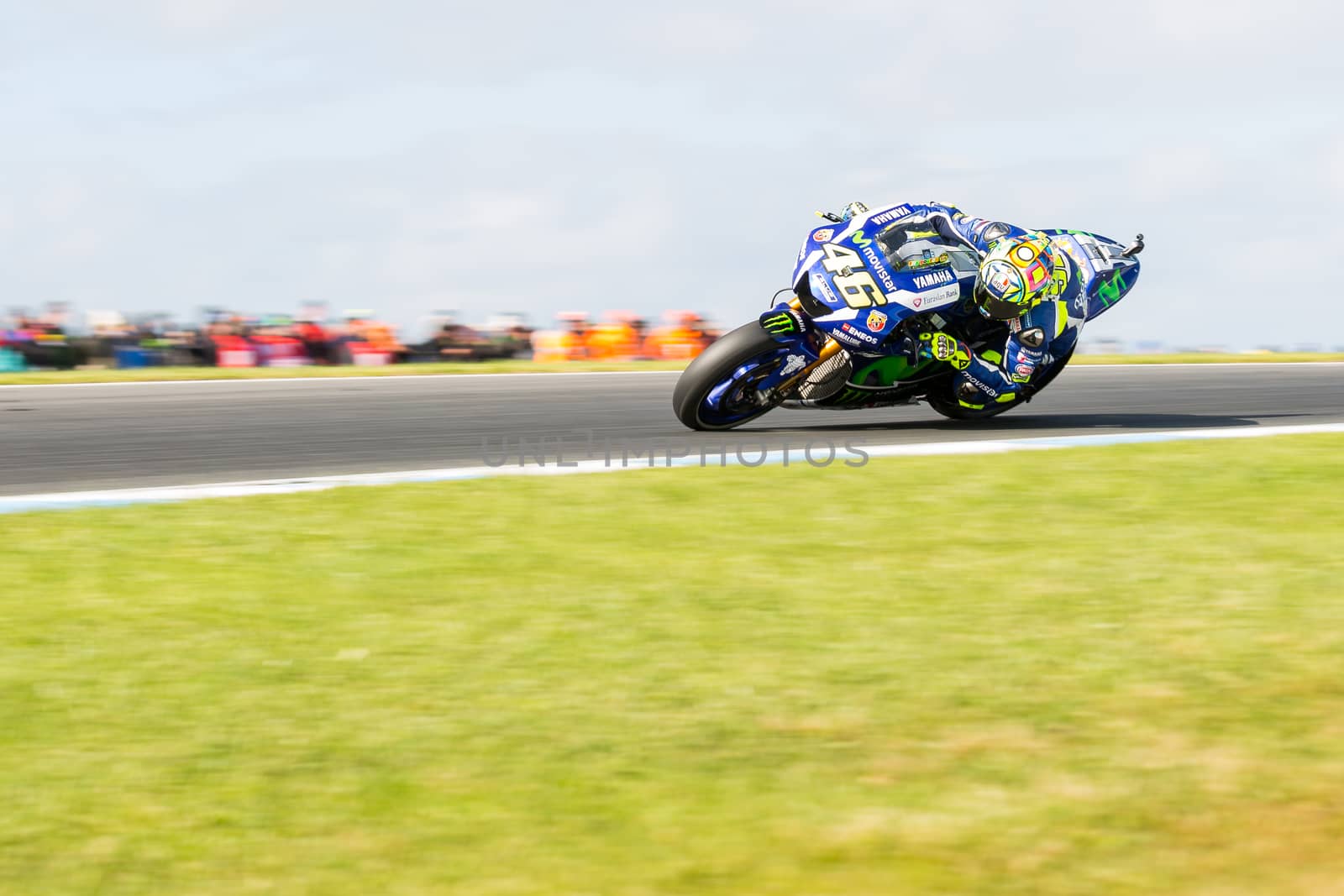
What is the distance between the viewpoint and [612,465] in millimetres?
8984

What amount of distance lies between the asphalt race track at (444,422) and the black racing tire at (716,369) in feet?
0.50

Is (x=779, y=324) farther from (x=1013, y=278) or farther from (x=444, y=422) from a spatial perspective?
(x=444, y=422)

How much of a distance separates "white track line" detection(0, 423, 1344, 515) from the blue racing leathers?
562 mm

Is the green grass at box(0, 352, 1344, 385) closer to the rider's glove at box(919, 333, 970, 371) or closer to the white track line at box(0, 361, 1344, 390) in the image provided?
the white track line at box(0, 361, 1344, 390)

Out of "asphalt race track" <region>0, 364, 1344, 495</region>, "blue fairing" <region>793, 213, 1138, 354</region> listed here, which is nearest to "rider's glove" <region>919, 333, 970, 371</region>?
"blue fairing" <region>793, 213, 1138, 354</region>

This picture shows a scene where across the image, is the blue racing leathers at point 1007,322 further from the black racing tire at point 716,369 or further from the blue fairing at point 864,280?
the black racing tire at point 716,369

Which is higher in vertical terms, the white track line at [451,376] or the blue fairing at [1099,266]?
the blue fairing at [1099,266]

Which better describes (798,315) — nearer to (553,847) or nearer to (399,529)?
(399,529)

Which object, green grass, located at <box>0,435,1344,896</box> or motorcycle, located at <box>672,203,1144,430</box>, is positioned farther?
motorcycle, located at <box>672,203,1144,430</box>

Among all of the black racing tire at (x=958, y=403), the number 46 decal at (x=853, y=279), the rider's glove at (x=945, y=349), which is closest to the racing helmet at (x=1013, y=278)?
the rider's glove at (x=945, y=349)

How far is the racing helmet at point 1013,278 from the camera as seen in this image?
1017 centimetres

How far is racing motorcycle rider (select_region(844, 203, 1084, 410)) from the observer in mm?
10172

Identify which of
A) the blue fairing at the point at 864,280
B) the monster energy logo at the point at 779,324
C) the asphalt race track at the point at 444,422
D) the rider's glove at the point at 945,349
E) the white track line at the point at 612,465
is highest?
the blue fairing at the point at 864,280

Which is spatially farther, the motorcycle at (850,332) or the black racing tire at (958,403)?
the black racing tire at (958,403)
